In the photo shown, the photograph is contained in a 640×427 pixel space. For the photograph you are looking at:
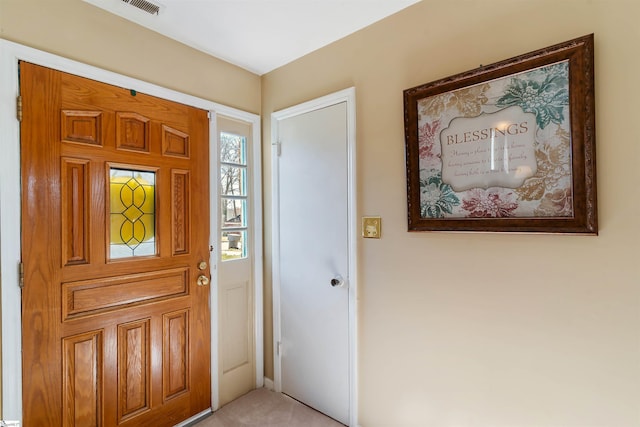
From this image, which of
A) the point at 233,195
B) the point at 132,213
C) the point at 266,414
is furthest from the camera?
the point at 233,195

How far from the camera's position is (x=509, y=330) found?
4.58ft

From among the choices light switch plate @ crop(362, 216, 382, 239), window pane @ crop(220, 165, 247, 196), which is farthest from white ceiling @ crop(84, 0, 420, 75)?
light switch plate @ crop(362, 216, 382, 239)

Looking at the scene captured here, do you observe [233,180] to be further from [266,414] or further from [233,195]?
[266,414]

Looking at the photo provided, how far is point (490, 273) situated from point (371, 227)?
0.65 meters

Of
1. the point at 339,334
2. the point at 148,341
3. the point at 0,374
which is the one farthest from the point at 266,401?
the point at 0,374

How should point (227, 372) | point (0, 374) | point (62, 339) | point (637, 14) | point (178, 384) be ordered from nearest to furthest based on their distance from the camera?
point (637, 14) → point (0, 374) → point (62, 339) → point (178, 384) → point (227, 372)

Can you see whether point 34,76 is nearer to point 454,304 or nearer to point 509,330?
point 454,304

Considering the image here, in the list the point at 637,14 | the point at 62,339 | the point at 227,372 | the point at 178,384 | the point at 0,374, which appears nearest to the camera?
the point at 637,14

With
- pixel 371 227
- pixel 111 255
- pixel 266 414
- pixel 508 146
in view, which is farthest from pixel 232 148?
pixel 266 414

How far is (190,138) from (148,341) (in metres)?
1.25

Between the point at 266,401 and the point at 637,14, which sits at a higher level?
the point at 637,14

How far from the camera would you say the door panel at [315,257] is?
1981 mm

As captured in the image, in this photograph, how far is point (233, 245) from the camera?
2.30 meters

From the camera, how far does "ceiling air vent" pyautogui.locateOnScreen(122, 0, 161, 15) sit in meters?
1.60
